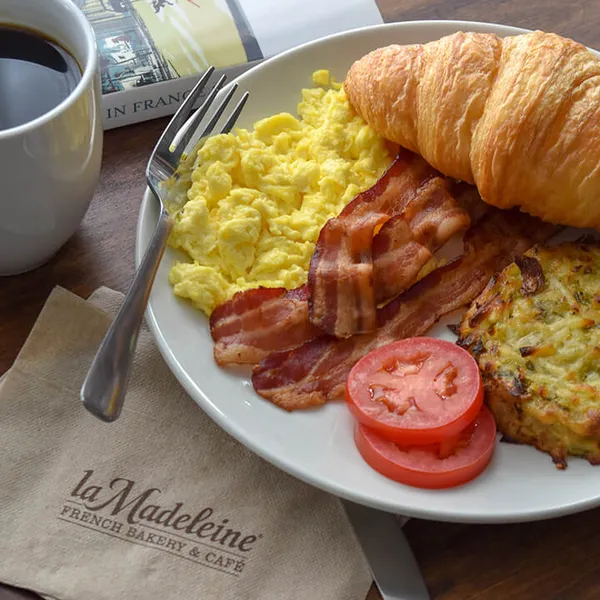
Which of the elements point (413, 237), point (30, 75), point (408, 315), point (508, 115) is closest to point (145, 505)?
point (408, 315)

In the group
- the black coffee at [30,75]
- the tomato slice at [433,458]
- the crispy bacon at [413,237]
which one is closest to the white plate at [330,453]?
the tomato slice at [433,458]

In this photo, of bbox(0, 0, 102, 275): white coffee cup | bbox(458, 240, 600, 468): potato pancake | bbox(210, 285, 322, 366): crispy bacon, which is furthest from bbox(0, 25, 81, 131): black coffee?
bbox(458, 240, 600, 468): potato pancake

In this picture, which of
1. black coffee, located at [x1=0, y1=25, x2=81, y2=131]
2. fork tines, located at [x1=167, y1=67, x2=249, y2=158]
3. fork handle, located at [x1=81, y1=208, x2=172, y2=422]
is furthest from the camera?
fork tines, located at [x1=167, y1=67, x2=249, y2=158]

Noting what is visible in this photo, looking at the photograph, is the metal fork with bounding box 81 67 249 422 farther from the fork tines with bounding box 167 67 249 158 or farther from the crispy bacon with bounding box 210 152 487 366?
the crispy bacon with bounding box 210 152 487 366

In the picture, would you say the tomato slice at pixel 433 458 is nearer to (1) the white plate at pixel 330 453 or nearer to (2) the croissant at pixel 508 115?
(1) the white plate at pixel 330 453

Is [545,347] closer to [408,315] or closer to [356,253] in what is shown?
[408,315]

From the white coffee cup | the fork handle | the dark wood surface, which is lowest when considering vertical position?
the dark wood surface
